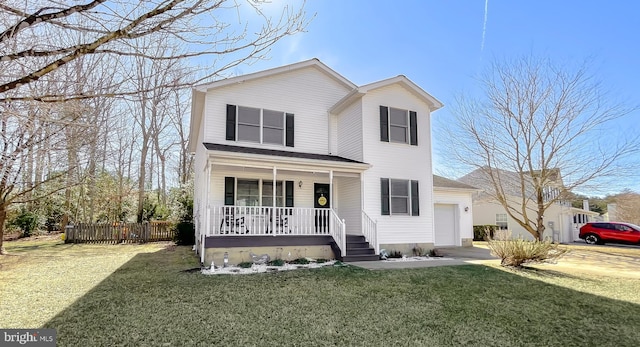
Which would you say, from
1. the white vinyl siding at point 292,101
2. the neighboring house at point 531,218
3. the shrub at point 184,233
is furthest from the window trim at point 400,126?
the shrub at point 184,233

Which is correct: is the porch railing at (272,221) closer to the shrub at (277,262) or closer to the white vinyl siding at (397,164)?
the shrub at (277,262)

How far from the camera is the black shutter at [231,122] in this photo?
1225cm

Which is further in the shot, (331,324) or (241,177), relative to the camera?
(241,177)

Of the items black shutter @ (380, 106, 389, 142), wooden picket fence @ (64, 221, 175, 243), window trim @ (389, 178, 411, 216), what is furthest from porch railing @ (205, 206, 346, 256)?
wooden picket fence @ (64, 221, 175, 243)

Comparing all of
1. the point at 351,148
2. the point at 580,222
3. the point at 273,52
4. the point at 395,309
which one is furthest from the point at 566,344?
the point at 580,222

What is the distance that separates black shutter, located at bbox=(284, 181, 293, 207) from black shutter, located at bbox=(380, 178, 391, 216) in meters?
3.30

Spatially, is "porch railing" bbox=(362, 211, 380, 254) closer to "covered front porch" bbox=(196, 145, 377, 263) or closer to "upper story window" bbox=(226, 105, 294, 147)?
"covered front porch" bbox=(196, 145, 377, 263)

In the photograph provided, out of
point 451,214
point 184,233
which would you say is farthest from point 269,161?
point 451,214

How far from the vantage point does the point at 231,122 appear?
12336mm

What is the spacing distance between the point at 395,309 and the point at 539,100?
1544cm

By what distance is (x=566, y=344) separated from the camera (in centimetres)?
461

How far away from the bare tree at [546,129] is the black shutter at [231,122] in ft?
41.6

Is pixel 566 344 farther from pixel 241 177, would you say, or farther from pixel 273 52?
pixel 241 177

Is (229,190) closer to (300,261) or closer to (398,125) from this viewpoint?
(300,261)
